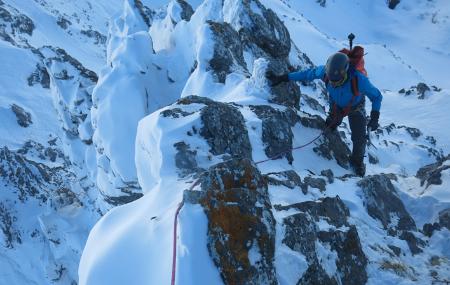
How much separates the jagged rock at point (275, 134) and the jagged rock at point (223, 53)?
9.20 ft

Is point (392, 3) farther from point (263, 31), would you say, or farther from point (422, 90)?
point (263, 31)

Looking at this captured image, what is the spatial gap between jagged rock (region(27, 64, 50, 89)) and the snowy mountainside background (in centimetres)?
8

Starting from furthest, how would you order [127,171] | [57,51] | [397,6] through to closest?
[397,6], [57,51], [127,171]

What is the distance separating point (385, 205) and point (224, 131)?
10.6ft

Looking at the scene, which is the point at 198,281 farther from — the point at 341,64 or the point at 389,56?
the point at 389,56

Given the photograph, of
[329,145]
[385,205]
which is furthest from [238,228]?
[329,145]

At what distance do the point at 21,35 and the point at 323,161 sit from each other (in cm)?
3595

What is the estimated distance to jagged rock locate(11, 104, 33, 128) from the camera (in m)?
→ 28.9

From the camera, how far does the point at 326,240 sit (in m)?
6.05

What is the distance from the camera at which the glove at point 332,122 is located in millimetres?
9203

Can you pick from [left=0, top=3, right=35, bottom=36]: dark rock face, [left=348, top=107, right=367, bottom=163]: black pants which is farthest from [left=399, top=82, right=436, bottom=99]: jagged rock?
[left=0, top=3, right=35, bottom=36]: dark rock face

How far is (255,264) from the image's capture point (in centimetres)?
459

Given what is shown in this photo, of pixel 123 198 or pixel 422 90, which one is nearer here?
pixel 123 198

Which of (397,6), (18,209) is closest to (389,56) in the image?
(397,6)
